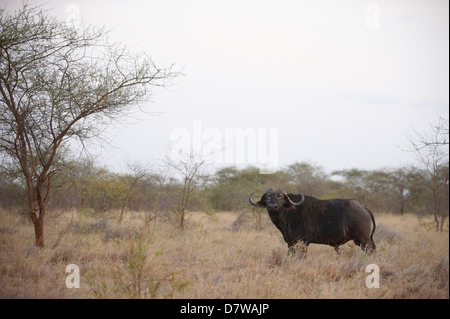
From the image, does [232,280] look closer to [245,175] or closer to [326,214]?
[326,214]

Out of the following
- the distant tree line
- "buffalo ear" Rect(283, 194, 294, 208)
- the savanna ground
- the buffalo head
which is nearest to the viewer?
the savanna ground

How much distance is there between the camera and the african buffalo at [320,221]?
24.4 ft

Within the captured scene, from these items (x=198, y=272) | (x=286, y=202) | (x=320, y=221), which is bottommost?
(x=198, y=272)

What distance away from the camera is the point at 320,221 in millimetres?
7598

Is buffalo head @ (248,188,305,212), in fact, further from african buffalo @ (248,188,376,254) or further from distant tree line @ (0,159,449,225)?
distant tree line @ (0,159,449,225)

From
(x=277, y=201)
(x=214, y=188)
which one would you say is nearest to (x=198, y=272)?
(x=277, y=201)

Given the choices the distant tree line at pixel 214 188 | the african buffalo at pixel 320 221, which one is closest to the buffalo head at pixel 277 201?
the african buffalo at pixel 320 221

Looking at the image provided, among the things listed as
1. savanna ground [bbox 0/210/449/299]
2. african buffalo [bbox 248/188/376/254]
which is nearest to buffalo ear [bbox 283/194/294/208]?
african buffalo [bbox 248/188/376/254]

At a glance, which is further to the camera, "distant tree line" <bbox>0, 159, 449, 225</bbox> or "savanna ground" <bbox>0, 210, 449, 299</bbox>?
"distant tree line" <bbox>0, 159, 449, 225</bbox>

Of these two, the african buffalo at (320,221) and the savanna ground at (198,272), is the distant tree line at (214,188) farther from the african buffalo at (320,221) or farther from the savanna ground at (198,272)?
the african buffalo at (320,221)

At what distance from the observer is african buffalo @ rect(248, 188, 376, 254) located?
7449 millimetres

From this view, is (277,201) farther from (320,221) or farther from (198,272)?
(198,272)
